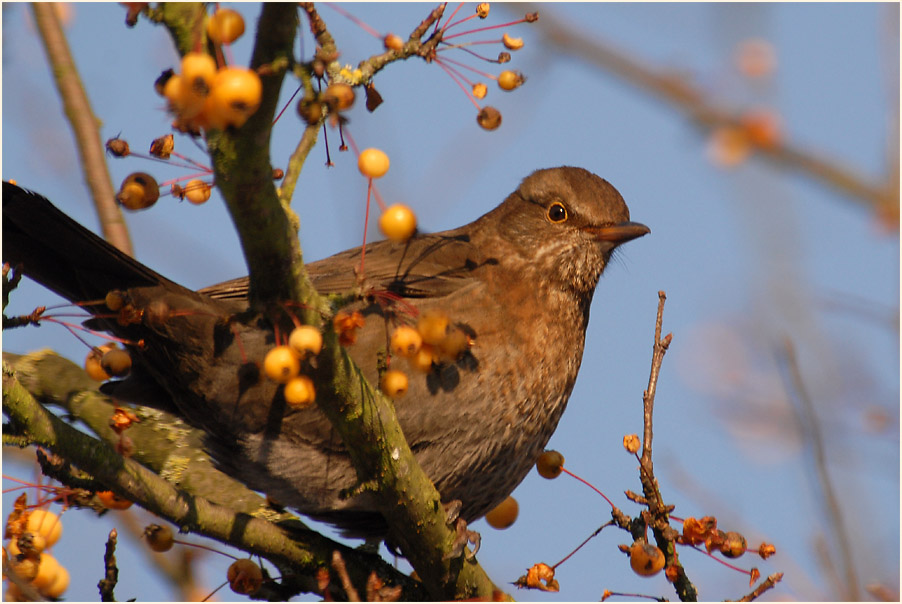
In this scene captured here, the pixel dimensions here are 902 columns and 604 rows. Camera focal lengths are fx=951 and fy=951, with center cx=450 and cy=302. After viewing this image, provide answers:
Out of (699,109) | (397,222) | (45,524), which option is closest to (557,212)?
(699,109)

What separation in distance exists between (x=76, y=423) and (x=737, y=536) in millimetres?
3097

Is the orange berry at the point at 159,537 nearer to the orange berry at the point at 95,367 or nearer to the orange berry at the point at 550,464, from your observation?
the orange berry at the point at 95,367

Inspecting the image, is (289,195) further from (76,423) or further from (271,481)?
(76,423)

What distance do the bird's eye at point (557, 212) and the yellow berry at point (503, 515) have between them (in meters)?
1.49

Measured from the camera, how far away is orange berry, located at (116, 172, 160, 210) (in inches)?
101

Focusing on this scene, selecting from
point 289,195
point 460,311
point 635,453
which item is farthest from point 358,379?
point 460,311

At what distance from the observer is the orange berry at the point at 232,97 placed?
2090 mm

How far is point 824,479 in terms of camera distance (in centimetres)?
360

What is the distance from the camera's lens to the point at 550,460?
4.48m

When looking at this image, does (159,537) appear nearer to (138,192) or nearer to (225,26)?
(138,192)

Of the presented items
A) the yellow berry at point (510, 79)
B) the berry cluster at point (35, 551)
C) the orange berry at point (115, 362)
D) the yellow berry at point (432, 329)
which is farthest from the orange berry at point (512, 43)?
the berry cluster at point (35, 551)

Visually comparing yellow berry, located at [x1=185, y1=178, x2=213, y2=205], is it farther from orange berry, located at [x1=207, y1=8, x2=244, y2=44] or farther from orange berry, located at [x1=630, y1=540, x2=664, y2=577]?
orange berry, located at [x1=630, y1=540, x2=664, y2=577]

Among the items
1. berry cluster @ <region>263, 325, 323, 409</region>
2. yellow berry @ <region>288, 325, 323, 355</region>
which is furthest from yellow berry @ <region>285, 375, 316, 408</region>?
yellow berry @ <region>288, 325, 323, 355</region>

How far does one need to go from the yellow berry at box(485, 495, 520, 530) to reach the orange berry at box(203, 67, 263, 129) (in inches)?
127
